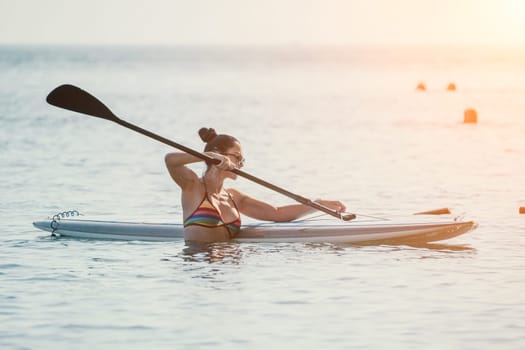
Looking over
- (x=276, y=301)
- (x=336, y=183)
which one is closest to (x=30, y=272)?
(x=276, y=301)

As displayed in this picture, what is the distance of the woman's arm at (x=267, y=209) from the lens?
44.1ft

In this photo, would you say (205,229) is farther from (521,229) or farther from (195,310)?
(521,229)

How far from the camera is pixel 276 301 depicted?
1102cm

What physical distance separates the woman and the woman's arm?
0.20 meters

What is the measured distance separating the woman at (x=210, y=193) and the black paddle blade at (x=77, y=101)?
132cm

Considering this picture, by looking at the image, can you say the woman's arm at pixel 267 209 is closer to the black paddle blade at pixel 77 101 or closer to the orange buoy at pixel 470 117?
the black paddle blade at pixel 77 101

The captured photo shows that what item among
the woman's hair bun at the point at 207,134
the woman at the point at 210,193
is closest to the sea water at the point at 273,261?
the woman at the point at 210,193

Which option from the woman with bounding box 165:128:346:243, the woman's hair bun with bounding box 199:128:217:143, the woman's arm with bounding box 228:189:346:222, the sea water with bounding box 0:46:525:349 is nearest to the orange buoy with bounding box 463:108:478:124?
the sea water with bounding box 0:46:525:349

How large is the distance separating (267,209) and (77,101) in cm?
215

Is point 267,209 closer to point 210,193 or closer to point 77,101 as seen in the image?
Result: point 210,193

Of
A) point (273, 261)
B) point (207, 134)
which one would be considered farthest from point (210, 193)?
point (273, 261)

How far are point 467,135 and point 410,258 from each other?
2213 cm

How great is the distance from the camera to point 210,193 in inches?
505

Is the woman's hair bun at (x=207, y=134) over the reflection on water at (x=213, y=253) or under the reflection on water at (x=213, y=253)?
over
